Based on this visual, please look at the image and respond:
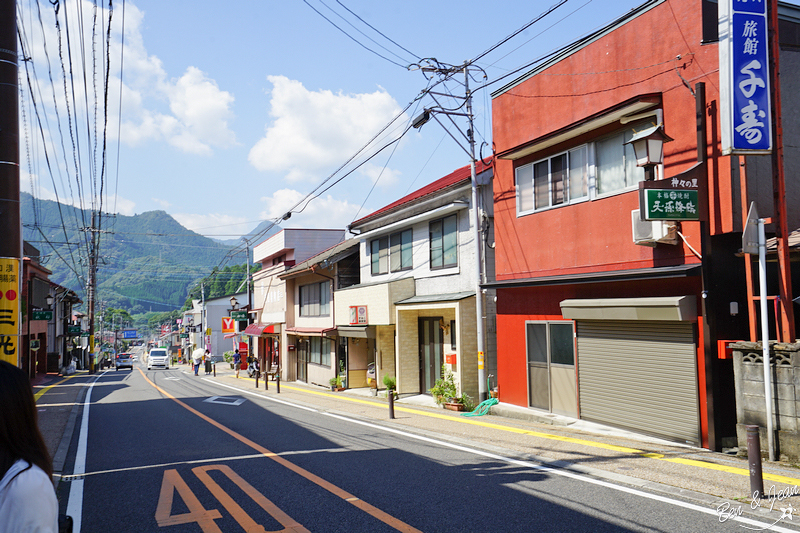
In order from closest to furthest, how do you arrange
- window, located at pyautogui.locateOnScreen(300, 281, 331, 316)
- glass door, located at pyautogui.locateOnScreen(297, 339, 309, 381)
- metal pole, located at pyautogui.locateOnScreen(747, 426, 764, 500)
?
metal pole, located at pyautogui.locateOnScreen(747, 426, 764, 500) → window, located at pyautogui.locateOnScreen(300, 281, 331, 316) → glass door, located at pyautogui.locateOnScreen(297, 339, 309, 381)

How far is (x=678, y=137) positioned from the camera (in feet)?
34.3

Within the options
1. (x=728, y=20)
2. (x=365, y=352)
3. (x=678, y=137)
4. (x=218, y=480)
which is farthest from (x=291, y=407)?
(x=728, y=20)

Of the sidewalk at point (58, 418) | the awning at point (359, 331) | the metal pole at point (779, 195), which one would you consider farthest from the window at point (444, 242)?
the sidewalk at point (58, 418)

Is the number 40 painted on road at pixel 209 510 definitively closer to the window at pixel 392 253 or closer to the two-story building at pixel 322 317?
the window at pixel 392 253

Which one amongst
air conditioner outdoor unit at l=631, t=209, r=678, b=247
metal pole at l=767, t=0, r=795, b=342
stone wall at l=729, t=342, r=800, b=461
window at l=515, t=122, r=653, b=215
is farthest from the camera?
window at l=515, t=122, r=653, b=215

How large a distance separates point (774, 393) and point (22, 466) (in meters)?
9.62

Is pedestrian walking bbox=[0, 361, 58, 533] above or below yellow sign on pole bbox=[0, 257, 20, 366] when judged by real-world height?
below

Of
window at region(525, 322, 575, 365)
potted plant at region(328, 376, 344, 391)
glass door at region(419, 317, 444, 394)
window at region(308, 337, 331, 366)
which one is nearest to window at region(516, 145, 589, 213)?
window at region(525, 322, 575, 365)

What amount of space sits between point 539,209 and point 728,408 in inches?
245

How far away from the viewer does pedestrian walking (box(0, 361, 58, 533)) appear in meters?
2.24

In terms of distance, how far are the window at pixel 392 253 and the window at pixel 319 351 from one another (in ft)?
21.8

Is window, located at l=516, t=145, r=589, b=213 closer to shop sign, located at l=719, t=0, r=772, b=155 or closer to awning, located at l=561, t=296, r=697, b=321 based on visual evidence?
awning, located at l=561, t=296, r=697, b=321

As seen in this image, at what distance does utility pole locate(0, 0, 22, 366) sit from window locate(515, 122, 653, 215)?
418 inches

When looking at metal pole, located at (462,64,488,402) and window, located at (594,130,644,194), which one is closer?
window, located at (594,130,644,194)
